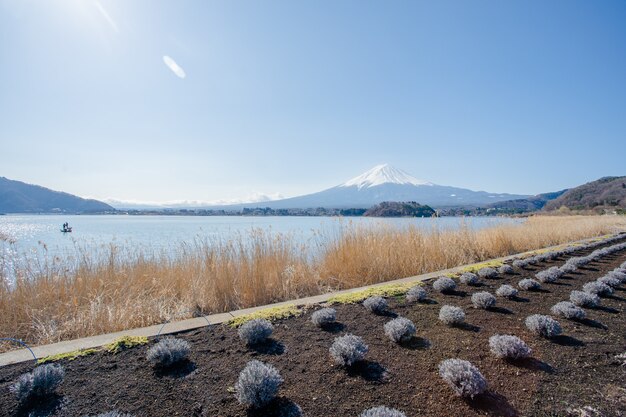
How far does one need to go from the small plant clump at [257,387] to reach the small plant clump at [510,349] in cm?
156

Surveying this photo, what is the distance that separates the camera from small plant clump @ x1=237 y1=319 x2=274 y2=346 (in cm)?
228

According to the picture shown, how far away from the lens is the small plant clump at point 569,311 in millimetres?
2824

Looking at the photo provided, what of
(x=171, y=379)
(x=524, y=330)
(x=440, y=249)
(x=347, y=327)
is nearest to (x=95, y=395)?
(x=171, y=379)

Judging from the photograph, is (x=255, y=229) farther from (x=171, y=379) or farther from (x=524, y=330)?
(x=524, y=330)

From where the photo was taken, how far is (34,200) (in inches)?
1665

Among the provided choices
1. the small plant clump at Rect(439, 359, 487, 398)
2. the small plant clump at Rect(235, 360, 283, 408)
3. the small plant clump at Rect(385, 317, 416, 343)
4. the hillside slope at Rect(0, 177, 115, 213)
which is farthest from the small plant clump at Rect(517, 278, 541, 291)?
the hillside slope at Rect(0, 177, 115, 213)

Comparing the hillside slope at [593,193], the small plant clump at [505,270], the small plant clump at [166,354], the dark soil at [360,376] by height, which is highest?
the hillside slope at [593,193]

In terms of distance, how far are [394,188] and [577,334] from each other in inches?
6171

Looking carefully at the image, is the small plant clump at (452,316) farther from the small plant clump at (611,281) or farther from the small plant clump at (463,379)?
the small plant clump at (611,281)

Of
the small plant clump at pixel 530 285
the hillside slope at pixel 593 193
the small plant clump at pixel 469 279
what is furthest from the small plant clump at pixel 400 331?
the hillside slope at pixel 593 193

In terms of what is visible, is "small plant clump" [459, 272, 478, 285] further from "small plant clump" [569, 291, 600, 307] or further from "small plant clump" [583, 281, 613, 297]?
"small plant clump" [583, 281, 613, 297]

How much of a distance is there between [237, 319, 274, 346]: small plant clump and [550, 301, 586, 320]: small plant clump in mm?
2852

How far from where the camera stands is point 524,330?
2598mm

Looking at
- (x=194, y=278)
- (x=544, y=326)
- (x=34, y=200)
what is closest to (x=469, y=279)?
(x=544, y=326)
